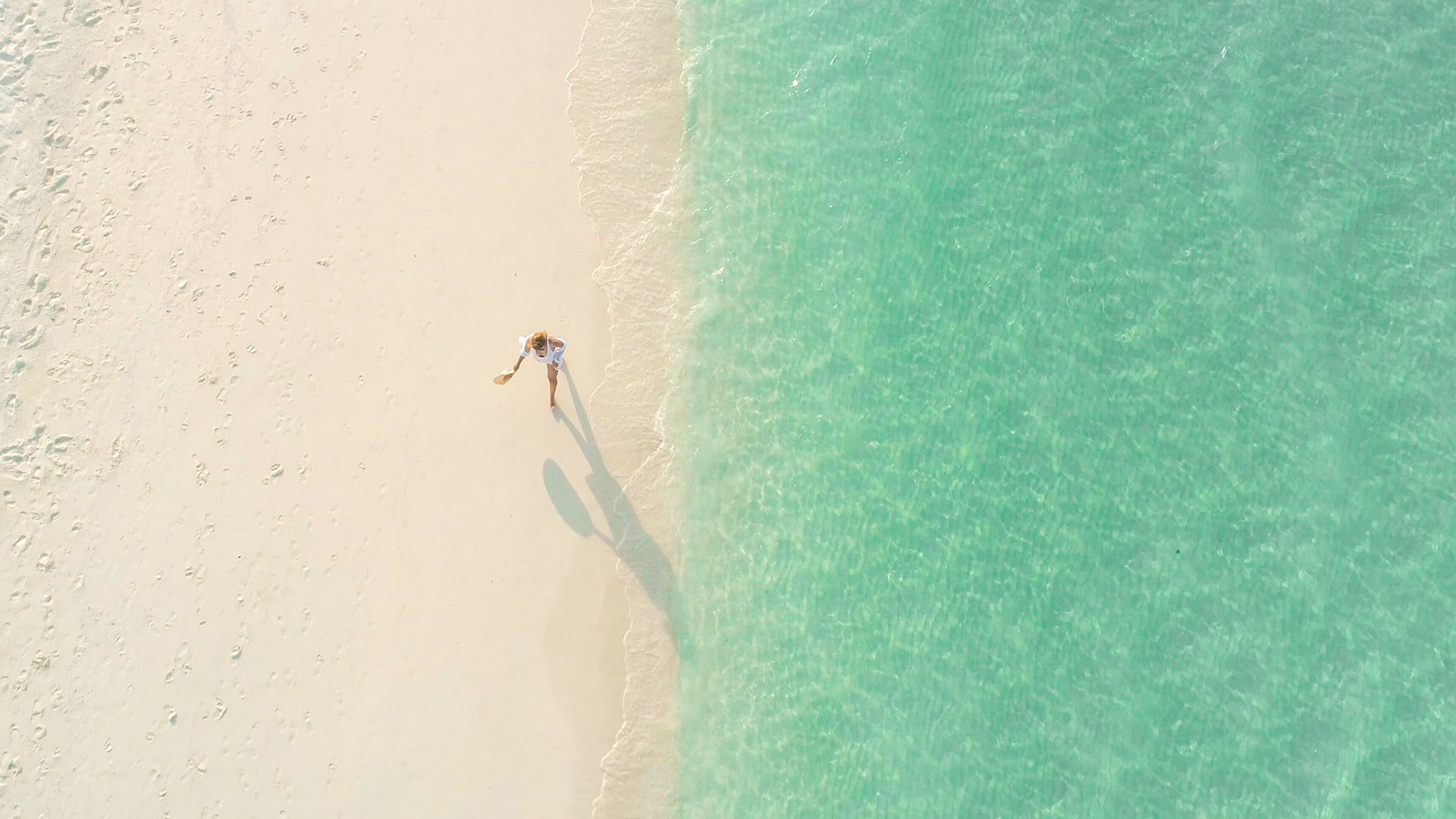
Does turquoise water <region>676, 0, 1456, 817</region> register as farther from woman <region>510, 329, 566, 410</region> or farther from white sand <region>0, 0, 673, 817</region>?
white sand <region>0, 0, 673, 817</region>

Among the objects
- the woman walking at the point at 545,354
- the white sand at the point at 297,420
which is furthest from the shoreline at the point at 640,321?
the woman walking at the point at 545,354

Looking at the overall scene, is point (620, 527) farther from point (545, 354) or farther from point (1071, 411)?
point (1071, 411)

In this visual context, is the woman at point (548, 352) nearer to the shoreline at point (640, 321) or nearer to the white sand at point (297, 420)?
the white sand at point (297, 420)

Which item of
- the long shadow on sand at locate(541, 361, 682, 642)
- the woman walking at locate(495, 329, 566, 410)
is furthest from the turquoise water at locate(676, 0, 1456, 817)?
the woman walking at locate(495, 329, 566, 410)

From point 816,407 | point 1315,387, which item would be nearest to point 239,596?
point 816,407

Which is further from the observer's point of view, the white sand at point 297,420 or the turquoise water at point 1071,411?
the turquoise water at point 1071,411

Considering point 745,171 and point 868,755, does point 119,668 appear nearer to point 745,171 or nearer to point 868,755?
point 868,755
